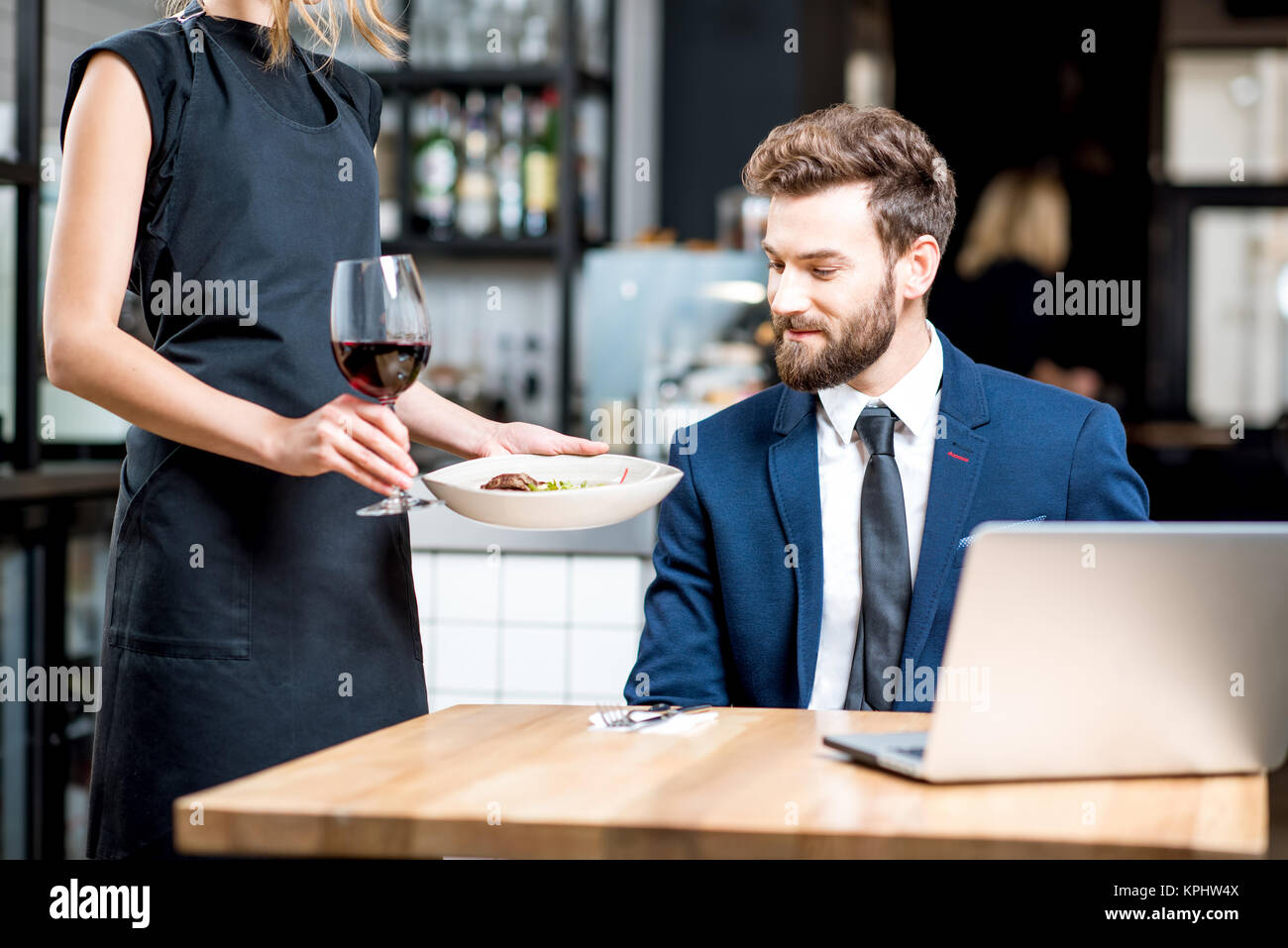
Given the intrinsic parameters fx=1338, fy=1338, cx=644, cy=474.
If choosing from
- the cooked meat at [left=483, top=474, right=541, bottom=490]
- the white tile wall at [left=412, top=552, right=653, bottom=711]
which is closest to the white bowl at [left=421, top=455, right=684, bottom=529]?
the cooked meat at [left=483, top=474, right=541, bottom=490]

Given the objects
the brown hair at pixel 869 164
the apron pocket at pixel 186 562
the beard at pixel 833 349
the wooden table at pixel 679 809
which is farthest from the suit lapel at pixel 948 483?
the apron pocket at pixel 186 562

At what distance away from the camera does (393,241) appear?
429 cm

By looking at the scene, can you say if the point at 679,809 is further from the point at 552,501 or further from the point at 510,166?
the point at 510,166

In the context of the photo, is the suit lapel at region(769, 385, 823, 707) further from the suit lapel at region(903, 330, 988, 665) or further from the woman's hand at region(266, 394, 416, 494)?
the woman's hand at region(266, 394, 416, 494)

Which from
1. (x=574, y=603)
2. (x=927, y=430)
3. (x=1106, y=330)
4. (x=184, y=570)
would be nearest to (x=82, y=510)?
(x=574, y=603)

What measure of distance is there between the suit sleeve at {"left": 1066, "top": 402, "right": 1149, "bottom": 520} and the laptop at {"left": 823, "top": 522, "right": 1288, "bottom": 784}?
0.60 m

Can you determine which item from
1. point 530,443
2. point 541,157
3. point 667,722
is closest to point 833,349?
point 530,443

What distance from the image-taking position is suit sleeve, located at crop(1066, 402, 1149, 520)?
1593 millimetres

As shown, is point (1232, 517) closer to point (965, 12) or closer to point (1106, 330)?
point (1106, 330)

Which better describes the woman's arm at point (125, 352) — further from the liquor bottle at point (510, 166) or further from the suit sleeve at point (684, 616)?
the liquor bottle at point (510, 166)

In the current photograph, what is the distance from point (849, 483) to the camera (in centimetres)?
166

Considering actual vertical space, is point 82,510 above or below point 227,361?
below

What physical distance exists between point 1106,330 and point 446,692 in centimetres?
541

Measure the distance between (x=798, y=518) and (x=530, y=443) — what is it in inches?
13.5
